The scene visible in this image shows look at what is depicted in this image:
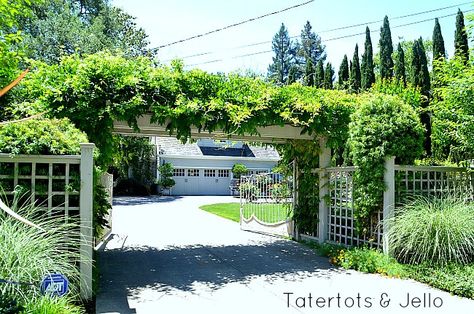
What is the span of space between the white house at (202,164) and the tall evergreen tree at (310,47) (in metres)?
18.8

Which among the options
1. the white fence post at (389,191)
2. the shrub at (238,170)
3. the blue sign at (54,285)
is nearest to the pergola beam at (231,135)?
the white fence post at (389,191)

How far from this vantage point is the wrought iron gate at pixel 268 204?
1077 centimetres

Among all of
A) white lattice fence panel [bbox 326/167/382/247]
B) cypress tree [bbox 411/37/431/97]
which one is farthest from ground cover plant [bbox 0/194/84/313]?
cypress tree [bbox 411/37/431/97]

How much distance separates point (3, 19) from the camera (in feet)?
18.1

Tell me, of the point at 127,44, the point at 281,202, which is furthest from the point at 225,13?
the point at 127,44

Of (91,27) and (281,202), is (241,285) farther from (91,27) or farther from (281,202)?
(91,27)

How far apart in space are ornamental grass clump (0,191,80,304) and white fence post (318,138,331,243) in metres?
5.90

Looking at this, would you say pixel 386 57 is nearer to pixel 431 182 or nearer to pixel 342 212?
pixel 342 212

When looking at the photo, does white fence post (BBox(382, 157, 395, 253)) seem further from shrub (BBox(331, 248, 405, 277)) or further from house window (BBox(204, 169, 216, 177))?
house window (BBox(204, 169, 216, 177))

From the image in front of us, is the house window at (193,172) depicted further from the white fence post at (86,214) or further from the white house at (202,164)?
the white fence post at (86,214)

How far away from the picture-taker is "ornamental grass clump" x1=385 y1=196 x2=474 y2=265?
5.97 metres

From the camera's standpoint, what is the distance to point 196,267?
735 cm

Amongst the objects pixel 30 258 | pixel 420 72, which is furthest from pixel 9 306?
pixel 420 72

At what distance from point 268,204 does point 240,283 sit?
20.0ft
